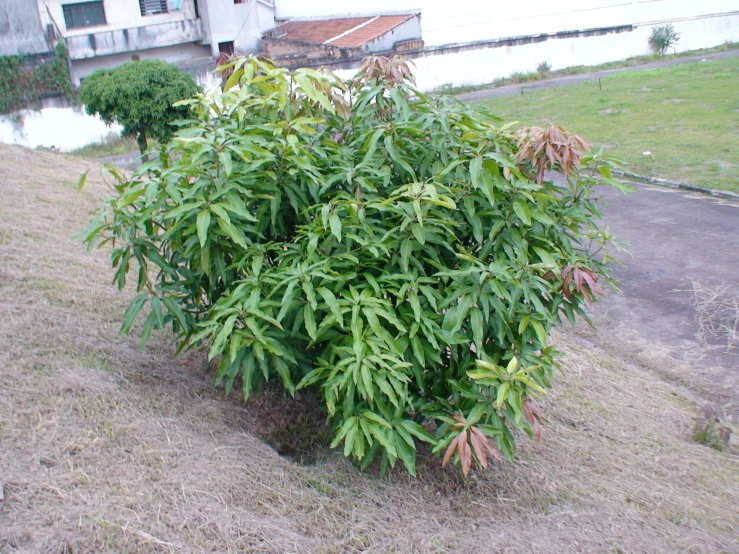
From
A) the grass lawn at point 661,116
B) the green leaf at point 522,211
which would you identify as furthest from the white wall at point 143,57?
the green leaf at point 522,211

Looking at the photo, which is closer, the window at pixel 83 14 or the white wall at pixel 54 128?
the white wall at pixel 54 128

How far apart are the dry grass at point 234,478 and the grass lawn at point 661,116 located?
7991 millimetres

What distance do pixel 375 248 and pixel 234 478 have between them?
113cm

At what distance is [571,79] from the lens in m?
26.2

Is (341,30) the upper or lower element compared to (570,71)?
upper

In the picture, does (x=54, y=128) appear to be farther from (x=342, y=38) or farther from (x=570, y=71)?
(x=570, y=71)

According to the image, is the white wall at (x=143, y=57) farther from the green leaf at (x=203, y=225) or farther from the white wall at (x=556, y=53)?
the green leaf at (x=203, y=225)

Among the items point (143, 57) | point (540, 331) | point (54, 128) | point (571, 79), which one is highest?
point (143, 57)

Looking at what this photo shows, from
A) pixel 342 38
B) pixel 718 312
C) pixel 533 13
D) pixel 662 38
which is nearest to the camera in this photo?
pixel 718 312

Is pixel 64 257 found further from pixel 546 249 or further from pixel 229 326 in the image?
pixel 546 249

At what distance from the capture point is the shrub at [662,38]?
31.5 m

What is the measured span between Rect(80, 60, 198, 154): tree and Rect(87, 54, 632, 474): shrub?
11.1 m

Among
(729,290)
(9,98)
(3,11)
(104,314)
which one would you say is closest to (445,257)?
(104,314)

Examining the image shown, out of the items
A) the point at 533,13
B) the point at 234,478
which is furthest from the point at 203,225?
the point at 533,13
